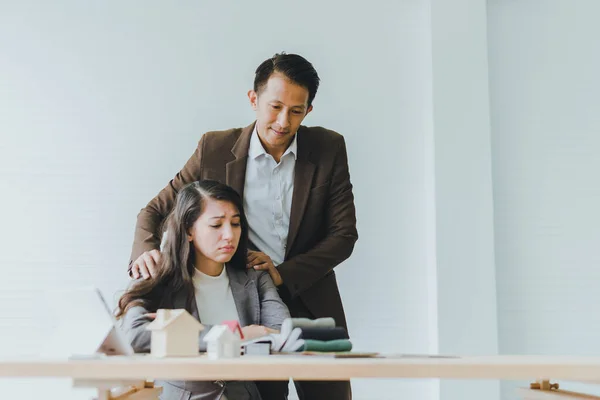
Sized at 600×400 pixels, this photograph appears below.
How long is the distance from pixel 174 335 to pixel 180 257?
68cm

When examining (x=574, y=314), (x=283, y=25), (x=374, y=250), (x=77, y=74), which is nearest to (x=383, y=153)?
(x=374, y=250)

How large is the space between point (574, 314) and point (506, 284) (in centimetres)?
35

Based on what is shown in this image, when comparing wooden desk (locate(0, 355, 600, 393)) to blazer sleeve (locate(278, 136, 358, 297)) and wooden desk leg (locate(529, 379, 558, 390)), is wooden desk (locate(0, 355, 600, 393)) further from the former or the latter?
blazer sleeve (locate(278, 136, 358, 297))

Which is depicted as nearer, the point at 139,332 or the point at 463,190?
the point at 139,332

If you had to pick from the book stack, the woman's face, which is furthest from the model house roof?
the woman's face

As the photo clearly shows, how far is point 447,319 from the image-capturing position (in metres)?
A: 3.59

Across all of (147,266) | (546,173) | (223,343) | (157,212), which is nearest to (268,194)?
(157,212)

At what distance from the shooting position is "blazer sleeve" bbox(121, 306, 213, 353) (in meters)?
2.12

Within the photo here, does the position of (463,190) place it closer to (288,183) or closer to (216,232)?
(288,183)

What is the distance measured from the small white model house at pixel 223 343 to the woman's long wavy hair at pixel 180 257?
545 mm

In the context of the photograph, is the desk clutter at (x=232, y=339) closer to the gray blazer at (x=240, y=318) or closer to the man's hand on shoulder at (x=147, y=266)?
the gray blazer at (x=240, y=318)

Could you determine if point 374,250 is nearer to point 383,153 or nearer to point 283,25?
point 383,153

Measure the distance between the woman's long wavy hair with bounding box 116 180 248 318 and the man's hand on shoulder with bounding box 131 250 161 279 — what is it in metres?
0.02

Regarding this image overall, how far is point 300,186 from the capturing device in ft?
9.86
